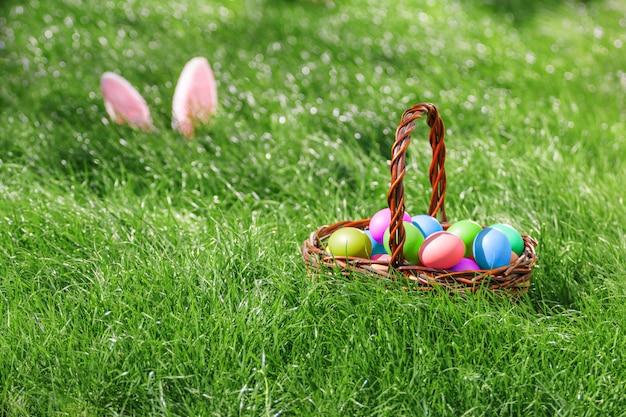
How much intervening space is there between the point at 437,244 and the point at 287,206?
100 cm

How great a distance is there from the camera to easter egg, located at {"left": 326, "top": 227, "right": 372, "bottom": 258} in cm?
238

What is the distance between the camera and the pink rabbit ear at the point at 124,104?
3.66 m

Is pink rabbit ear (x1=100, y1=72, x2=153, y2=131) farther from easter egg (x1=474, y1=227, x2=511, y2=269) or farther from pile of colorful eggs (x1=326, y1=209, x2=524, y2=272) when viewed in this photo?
easter egg (x1=474, y1=227, x2=511, y2=269)

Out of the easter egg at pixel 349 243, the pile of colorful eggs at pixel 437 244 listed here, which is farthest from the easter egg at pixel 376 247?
the easter egg at pixel 349 243

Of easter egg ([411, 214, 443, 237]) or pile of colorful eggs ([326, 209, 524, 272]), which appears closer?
pile of colorful eggs ([326, 209, 524, 272])

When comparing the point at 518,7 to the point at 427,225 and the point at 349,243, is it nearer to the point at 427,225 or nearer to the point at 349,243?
the point at 427,225

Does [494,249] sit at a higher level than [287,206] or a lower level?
higher

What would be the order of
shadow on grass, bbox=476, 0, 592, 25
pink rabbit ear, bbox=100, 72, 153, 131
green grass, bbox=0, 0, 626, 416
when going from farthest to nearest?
shadow on grass, bbox=476, 0, 592, 25
pink rabbit ear, bbox=100, 72, 153, 131
green grass, bbox=0, 0, 626, 416

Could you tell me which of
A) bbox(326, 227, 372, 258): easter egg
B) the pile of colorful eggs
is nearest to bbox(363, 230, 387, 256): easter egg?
the pile of colorful eggs

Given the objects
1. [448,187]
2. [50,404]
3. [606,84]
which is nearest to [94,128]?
[448,187]

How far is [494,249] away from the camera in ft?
7.63

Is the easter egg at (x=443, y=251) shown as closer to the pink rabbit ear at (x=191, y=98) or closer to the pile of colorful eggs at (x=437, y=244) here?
the pile of colorful eggs at (x=437, y=244)

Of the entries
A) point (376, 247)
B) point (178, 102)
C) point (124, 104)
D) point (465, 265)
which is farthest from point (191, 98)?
point (465, 265)

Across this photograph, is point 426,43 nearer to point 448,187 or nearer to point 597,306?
point 448,187
